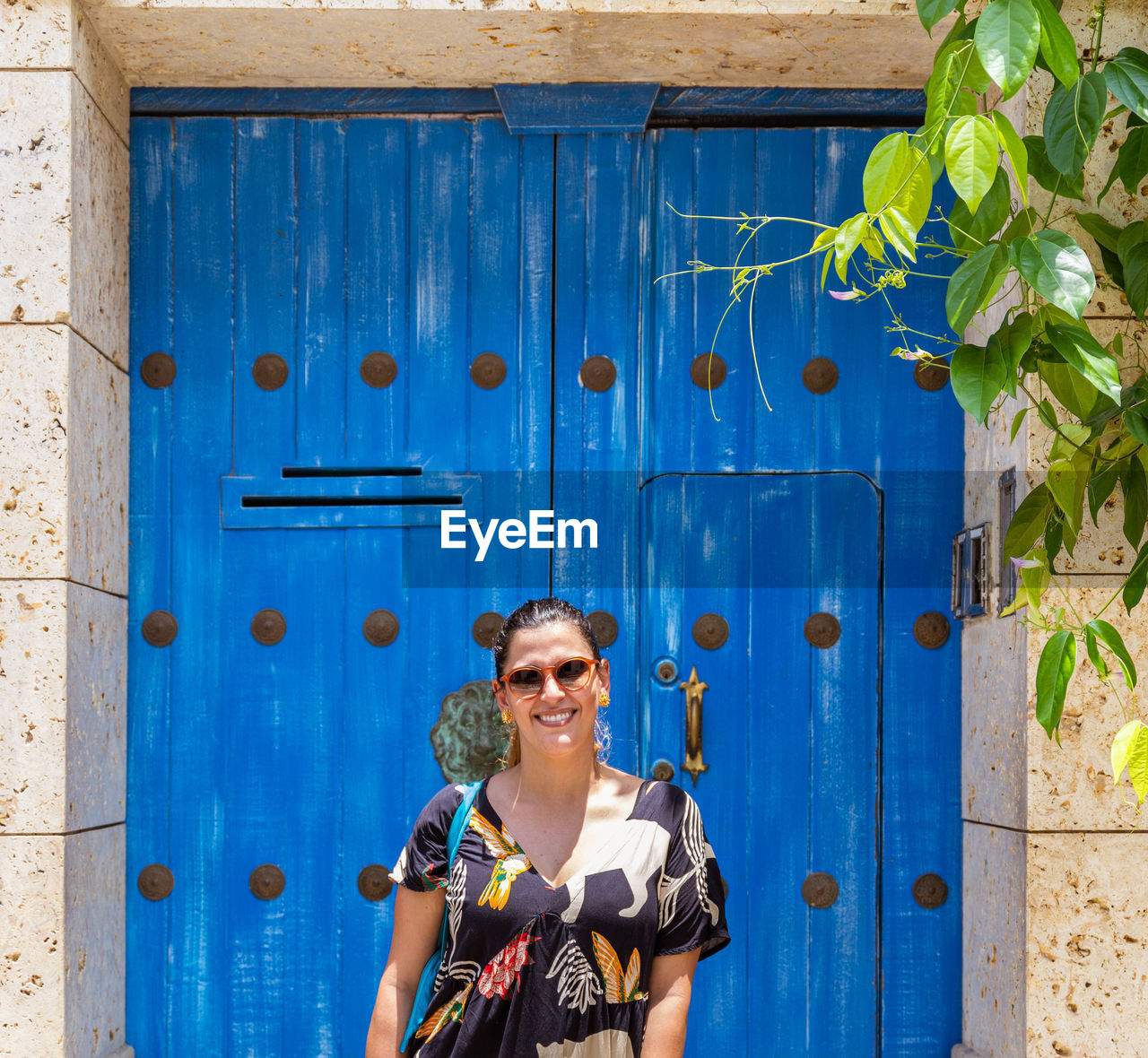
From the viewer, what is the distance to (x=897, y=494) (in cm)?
290

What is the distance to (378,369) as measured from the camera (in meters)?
2.94

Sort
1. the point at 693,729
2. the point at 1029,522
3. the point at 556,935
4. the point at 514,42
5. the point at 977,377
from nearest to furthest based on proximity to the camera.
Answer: the point at 556,935, the point at 977,377, the point at 1029,522, the point at 514,42, the point at 693,729

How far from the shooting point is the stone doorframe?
251 centimetres

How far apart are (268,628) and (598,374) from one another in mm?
990

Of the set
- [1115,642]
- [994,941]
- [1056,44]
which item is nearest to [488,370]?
[1056,44]

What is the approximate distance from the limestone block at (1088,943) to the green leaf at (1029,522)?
1.97ft

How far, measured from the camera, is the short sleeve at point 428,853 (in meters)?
1.94

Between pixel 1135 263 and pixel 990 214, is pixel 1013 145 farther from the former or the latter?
pixel 1135 263

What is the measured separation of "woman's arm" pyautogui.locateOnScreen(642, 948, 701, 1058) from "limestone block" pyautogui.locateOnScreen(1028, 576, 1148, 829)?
97 centimetres

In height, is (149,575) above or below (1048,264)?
below

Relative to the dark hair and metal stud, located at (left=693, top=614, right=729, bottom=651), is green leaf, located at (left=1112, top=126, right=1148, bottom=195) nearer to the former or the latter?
metal stud, located at (left=693, top=614, right=729, bottom=651)

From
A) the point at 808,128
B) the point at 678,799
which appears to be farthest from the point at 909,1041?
the point at 808,128

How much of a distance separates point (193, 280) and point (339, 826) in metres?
1.35

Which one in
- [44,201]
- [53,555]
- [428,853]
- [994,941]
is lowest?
[994,941]
